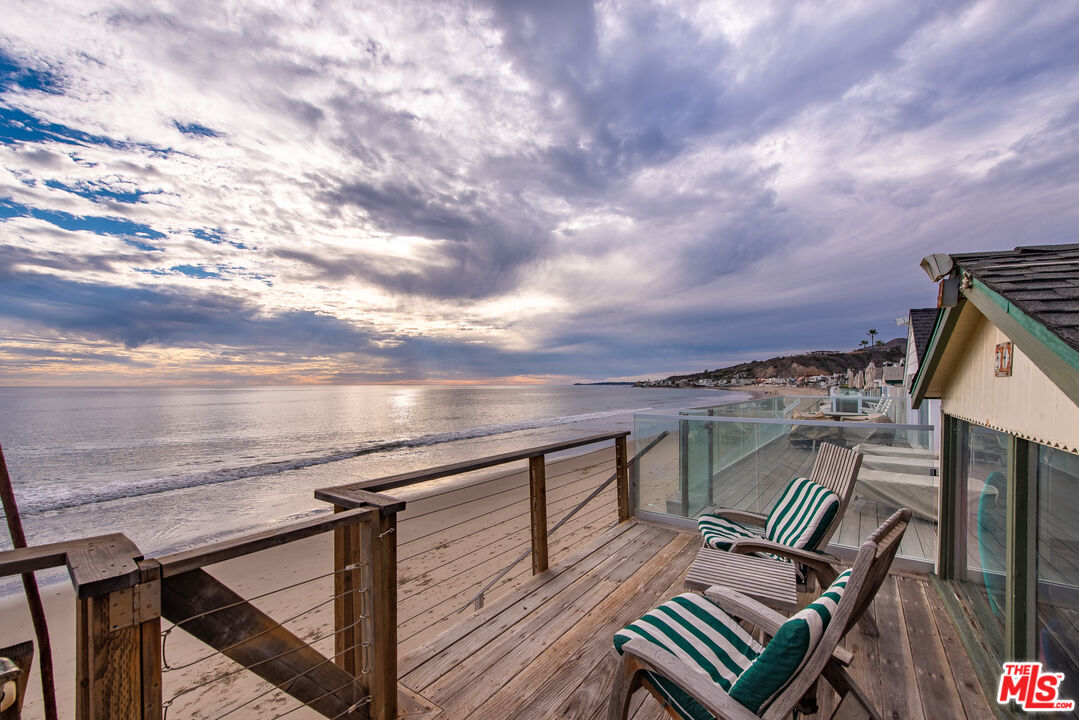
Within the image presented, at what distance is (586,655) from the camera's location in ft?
7.55

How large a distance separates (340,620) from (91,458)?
73.3 ft

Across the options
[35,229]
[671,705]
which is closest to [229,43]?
[671,705]

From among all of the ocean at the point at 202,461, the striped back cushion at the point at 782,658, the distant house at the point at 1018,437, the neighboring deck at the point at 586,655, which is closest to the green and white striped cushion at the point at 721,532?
the neighboring deck at the point at 586,655

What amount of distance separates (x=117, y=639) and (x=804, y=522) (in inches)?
122

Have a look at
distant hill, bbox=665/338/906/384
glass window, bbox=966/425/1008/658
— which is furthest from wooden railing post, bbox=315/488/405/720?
distant hill, bbox=665/338/906/384

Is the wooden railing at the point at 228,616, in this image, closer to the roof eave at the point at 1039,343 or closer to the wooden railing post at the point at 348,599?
the wooden railing post at the point at 348,599

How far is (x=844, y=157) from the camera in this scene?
737 cm

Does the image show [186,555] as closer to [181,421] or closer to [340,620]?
[340,620]

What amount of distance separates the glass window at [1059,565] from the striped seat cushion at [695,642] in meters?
0.94

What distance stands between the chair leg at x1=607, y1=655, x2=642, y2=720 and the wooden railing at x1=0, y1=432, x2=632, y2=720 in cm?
92

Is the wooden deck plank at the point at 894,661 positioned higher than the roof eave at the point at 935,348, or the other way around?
the roof eave at the point at 935,348

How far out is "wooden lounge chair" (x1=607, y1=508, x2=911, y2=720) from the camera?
3.96 ft

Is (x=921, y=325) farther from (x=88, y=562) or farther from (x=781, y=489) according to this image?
(x=88, y=562)

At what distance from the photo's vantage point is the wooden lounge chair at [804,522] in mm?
2393
